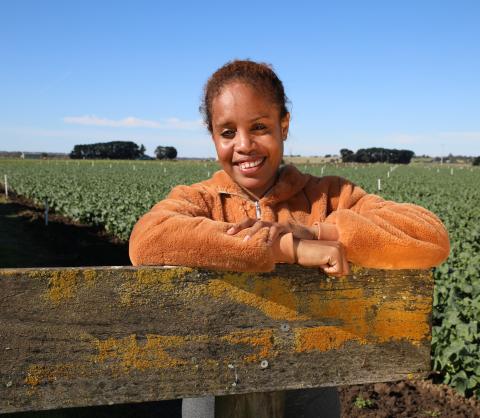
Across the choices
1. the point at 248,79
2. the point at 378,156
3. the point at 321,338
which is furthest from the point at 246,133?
the point at 378,156

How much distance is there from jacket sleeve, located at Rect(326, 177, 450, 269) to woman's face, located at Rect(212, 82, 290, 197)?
1.08 feet

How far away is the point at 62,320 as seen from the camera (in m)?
0.98

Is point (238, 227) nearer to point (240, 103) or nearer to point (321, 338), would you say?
point (321, 338)

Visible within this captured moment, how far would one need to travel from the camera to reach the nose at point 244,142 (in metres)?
1.55

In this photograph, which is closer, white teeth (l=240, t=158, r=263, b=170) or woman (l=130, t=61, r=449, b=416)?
woman (l=130, t=61, r=449, b=416)

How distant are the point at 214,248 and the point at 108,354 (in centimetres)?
30

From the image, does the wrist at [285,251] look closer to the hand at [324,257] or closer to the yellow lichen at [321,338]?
the hand at [324,257]

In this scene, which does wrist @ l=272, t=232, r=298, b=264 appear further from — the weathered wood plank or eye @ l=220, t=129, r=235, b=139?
eye @ l=220, t=129, r=235, b=139

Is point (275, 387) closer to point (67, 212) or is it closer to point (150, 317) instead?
point (150, 317)

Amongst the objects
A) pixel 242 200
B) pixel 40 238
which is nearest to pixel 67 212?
pixel 40 238

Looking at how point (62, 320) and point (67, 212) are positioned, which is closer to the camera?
point (62, 320)

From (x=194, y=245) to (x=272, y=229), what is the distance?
192 mm

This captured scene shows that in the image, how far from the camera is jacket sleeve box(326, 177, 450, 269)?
1223 mm

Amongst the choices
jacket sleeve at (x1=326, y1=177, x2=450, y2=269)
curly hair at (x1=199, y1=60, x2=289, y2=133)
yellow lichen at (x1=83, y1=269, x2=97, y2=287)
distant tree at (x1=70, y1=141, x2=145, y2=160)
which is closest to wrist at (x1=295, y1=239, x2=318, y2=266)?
jacket sleeve at (x1=326, y1=177, x2=450, y2=269)
